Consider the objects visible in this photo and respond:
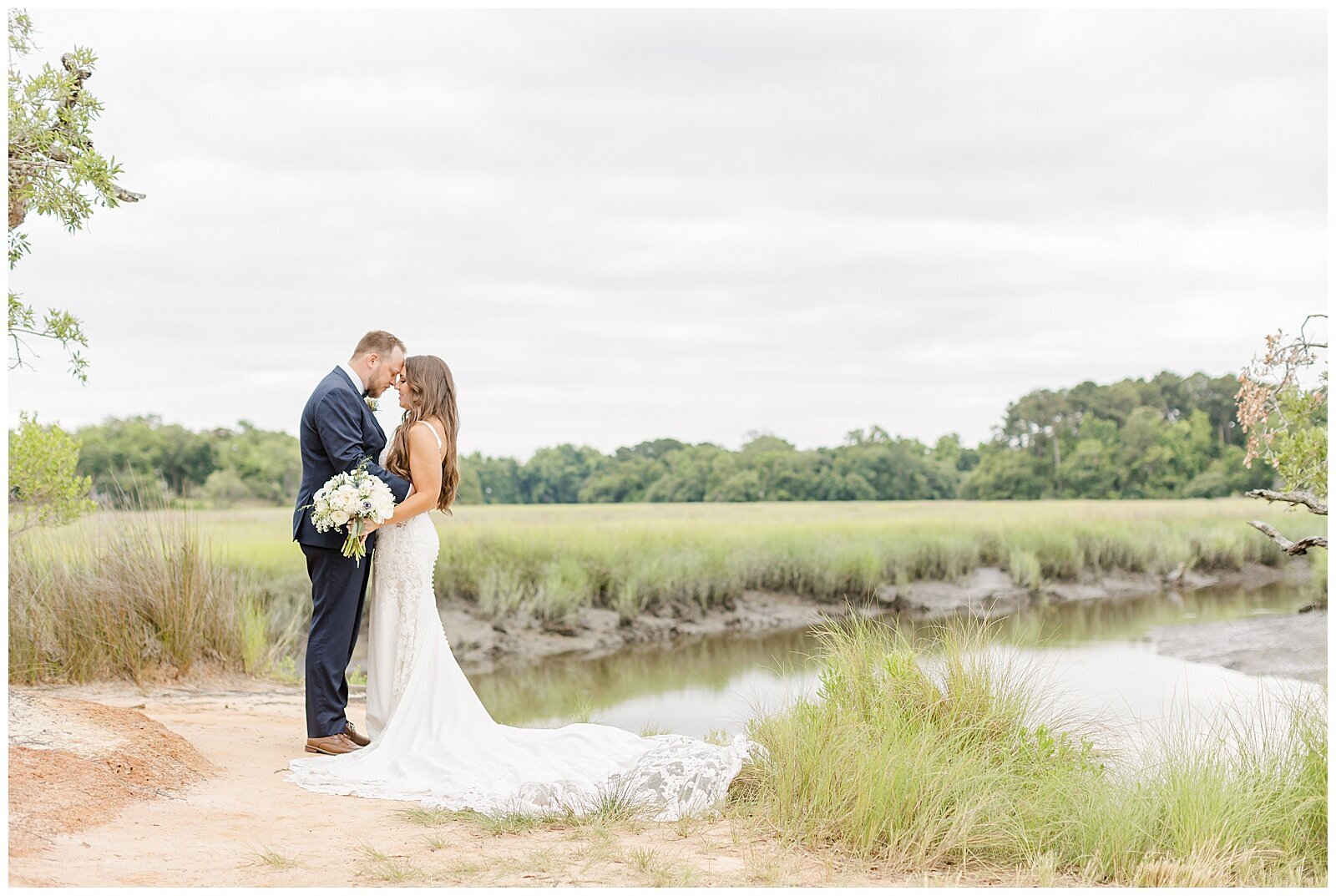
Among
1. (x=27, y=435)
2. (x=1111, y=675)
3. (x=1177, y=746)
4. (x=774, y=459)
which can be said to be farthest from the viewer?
(x=774, y=459)

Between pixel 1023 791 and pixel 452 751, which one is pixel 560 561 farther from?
pixel 1023 791

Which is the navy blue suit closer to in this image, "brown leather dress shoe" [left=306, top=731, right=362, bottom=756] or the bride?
"brown leather dress shoe" [left=306, top=731, right=362, bottom=756]

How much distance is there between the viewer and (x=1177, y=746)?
5.24m

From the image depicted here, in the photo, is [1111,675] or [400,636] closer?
[400,636]

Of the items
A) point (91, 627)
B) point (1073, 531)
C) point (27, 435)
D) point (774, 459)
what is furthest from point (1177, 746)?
point (774, 459)

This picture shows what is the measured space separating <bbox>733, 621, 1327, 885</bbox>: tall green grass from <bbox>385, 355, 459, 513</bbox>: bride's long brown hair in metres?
2.34

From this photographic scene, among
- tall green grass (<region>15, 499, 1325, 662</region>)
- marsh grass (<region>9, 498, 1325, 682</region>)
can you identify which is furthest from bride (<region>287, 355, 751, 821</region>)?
tall green grass (<region>15, 499, 1325, 662</region>)

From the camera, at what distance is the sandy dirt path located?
4.25 meters

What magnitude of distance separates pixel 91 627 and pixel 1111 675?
1015 centimetres

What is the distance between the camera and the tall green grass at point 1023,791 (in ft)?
14.9

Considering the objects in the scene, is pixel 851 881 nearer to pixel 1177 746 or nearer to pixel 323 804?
pixel 1177 746

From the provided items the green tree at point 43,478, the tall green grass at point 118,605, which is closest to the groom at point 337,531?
the tall green grass at point 118,605

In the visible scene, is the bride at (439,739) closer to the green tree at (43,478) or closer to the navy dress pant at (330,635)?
the navy dress pant at (330,635)

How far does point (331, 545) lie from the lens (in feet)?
22.0
